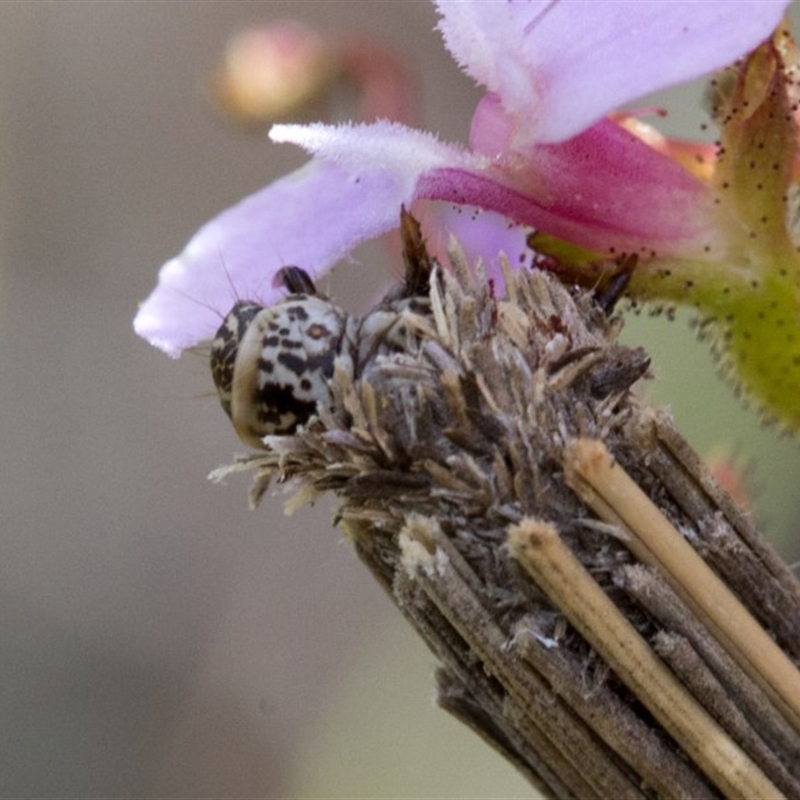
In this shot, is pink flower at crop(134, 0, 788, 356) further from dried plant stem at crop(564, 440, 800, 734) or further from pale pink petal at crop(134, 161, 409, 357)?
dried plant stem at crop(564, 440, 800, 734)

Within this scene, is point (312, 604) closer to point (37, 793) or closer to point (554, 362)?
point (37, 793)

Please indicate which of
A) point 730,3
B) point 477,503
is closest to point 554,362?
point 477,503

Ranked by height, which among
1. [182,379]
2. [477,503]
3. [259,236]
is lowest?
[182,379]

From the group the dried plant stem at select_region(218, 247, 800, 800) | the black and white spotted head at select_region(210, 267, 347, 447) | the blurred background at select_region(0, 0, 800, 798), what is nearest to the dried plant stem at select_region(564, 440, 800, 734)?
the dried plant stem at select_region(218, 247, 800, 800)

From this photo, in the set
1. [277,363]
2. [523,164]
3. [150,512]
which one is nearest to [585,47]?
[523,164]

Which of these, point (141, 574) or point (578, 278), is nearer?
→ point (578, 278)
